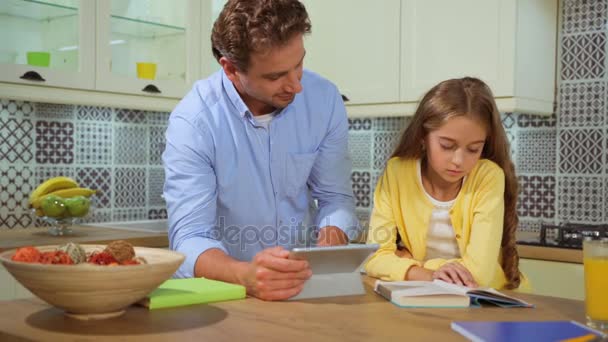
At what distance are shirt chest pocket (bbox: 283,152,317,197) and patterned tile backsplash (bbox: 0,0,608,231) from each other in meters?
1.23

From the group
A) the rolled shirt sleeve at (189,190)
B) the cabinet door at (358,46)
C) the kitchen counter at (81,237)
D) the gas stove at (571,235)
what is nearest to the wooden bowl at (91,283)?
the rolled shirt sleeve at (189,190)

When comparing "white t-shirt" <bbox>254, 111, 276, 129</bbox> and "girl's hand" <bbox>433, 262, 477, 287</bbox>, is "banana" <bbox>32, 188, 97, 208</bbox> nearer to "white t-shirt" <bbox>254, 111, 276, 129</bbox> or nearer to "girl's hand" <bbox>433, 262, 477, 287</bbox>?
"white t-shirt" <bbox>254, 111, 276, 129</bbox>

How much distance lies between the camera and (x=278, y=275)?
1.42m

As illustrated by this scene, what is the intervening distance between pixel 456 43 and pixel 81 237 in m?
1.73

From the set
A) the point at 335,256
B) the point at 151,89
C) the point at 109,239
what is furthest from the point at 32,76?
the point at 335,256

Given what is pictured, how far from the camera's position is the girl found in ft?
6.16

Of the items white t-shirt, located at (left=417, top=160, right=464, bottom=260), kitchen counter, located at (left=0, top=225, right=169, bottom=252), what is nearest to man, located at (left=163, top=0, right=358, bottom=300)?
white t-shirt, located at (left=417, top=160, right=464, bottom=260)

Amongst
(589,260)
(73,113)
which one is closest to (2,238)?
(73,113)

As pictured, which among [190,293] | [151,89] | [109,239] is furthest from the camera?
[151,89]

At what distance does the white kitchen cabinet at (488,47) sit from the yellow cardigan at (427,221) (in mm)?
1013

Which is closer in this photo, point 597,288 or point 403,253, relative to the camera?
point 597,288

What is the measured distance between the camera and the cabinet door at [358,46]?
3.25 meters

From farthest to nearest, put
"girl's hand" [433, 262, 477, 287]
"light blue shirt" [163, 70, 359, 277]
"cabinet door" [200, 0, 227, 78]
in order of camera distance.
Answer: "cabinet door" [200, 0, 227, 78] → "light blue shirt" [163, 70, 359, 277] → "girl's hand" [433, 262, 477, 287]

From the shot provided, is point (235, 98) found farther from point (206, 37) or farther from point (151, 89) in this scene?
point (206, 37)
